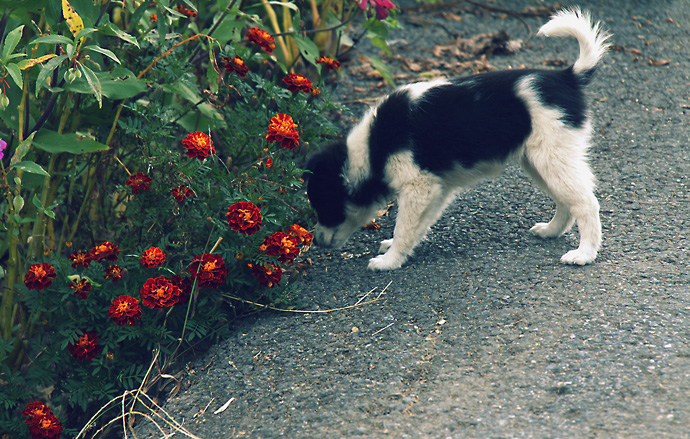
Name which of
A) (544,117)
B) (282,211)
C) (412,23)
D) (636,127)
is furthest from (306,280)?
(412,23)

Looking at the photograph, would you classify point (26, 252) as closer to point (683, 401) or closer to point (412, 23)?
point (683, 401)

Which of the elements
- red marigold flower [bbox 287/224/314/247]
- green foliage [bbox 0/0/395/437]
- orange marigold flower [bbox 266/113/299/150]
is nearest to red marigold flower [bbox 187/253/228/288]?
green foliage [bbox 0/0/395/437]

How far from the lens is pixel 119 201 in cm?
328

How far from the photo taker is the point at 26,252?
2.88 m

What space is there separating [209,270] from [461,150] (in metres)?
1.35

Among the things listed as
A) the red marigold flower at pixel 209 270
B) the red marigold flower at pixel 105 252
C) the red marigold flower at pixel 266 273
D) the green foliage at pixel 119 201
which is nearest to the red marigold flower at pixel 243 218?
the green foliage at pixel 119 201

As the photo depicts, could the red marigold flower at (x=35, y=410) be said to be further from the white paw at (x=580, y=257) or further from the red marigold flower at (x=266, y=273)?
the white paw at (x=580, y=257)

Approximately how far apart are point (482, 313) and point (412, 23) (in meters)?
4.29

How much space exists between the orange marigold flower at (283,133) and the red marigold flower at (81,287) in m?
0.97

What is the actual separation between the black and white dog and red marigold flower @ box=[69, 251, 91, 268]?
1.16m

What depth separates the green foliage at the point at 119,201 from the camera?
263cm

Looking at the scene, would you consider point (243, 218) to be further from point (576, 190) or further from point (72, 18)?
point (576, 190)

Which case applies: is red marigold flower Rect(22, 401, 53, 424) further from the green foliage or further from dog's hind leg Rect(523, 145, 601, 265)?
dog's hind leg Rect(523, 145, 601, 265)

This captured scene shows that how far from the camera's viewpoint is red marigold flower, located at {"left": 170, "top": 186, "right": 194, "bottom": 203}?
2.75m
